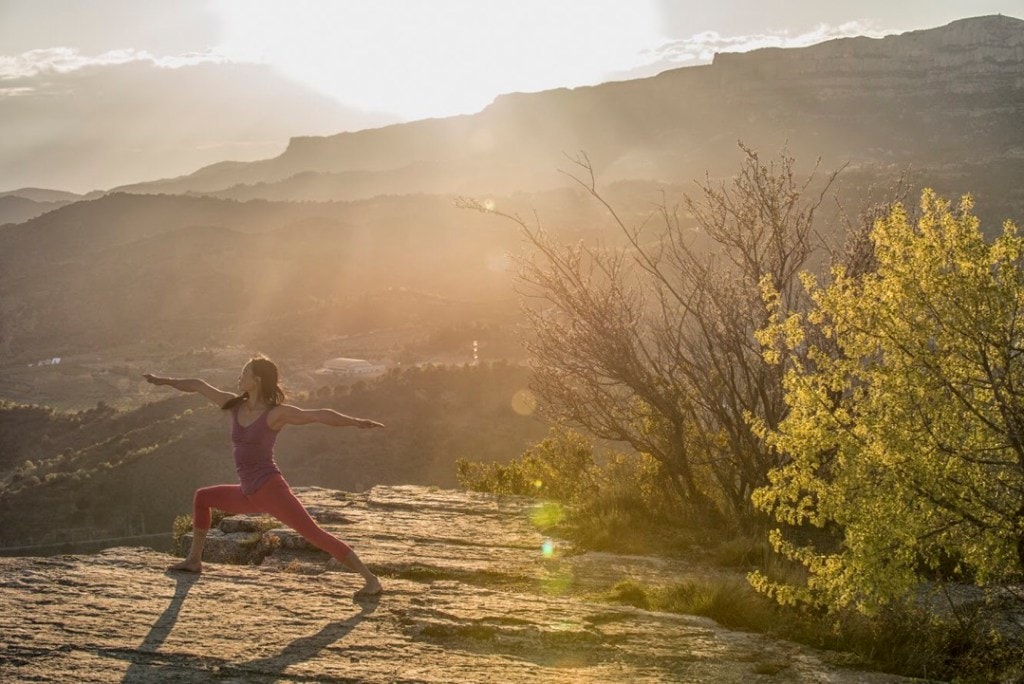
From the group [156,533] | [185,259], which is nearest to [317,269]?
[185,259]

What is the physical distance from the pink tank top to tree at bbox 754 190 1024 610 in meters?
3.30

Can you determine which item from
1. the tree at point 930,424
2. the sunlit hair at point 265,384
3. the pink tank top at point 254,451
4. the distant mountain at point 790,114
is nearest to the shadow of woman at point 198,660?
the pink tank top at point 254,451

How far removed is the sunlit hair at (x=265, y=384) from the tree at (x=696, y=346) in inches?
188

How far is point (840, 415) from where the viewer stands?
234 inches

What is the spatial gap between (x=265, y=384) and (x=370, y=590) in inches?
60.2

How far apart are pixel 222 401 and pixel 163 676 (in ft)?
7.94

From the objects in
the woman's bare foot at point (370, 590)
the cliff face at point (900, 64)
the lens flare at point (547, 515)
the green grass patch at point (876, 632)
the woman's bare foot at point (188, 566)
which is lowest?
the lens flare at point (547, 515)

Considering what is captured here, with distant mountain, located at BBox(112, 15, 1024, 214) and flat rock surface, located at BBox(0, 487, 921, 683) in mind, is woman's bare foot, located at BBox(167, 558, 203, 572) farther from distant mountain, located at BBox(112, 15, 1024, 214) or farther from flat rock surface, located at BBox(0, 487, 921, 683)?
distant mountain, located at BBox(112, 15, 1024, 214)

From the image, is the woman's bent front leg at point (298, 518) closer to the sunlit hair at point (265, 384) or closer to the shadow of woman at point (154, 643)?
the sunlit hair at point (265, 384)

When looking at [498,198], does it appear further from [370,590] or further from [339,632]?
[339,632]

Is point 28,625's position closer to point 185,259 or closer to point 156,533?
point 156,533

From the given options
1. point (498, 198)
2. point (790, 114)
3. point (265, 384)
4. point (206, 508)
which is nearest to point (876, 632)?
point (265, 384)

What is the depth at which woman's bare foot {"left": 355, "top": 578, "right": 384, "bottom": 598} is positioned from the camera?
22.2 ft

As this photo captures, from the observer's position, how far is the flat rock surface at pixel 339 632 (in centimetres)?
514
